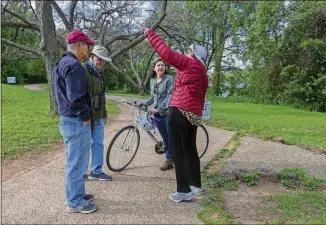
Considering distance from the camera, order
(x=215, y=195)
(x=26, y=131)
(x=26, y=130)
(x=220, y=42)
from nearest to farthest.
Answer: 1. (x=215, y=195)
2. (x=26, y=131)
3. (x=26, y=130)
4. (x=220, y=42)

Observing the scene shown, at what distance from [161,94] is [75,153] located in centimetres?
193

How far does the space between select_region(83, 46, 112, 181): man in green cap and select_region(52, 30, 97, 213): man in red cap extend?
0.52m

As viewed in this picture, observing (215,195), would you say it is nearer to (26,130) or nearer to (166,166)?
(166,166)

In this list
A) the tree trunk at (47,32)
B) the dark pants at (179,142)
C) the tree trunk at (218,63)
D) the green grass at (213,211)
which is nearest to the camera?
the green grass at (213,211)

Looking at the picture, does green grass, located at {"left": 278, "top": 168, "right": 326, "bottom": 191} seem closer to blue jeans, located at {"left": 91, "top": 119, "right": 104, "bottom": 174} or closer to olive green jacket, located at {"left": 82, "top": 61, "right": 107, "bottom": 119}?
blue jeans, located at {"left": 91, "top": 119, "right": 104, "bottom": 174}

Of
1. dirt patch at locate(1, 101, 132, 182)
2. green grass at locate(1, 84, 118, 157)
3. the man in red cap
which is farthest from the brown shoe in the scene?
green grass at locate(1, 84, 118, 157)

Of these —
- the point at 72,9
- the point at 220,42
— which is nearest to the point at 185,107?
the point at 72,9

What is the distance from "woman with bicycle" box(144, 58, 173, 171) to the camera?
5125 millimetres

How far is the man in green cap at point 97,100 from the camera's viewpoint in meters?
4.31

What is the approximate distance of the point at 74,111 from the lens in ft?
11.4

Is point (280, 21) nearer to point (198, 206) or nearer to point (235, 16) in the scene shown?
point (235, 16)

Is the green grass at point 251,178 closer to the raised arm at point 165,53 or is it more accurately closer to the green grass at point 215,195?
the green grass at point 215,195

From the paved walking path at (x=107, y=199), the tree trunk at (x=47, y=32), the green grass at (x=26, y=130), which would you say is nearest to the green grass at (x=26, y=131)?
the green grass at (x=26, y=130)

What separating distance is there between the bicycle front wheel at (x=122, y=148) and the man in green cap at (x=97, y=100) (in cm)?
27
